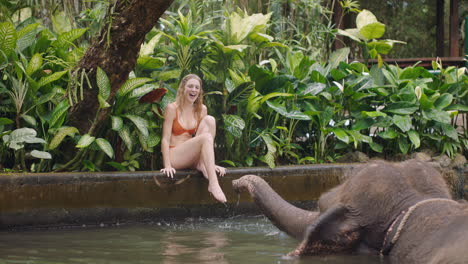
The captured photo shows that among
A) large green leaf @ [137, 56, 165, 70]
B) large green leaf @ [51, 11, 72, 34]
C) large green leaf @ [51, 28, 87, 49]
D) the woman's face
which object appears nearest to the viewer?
the woman's face

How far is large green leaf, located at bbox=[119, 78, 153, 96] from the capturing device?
22.6 feet

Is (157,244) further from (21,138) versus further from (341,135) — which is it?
(341,135)

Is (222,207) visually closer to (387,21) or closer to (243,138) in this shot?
(243,138)

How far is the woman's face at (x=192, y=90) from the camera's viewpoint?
679 centimetres

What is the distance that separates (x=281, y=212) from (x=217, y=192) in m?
2.51

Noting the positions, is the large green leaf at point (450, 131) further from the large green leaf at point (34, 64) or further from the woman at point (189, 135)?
the large green leaf at point (34, 64)

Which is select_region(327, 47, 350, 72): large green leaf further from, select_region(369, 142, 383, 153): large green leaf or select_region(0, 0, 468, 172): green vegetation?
select_region(369, 142, 383, 153): large green leaf

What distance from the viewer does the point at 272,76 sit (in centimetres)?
791

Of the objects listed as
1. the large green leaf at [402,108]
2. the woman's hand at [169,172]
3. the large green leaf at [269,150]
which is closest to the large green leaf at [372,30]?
the large green leaf at [402,108]

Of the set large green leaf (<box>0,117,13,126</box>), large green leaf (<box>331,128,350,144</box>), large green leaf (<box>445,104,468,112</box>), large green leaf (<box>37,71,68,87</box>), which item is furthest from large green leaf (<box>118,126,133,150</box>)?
large green leaf (<box>445,104,468,112</box>)

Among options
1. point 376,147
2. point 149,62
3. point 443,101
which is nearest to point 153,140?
point 149,62

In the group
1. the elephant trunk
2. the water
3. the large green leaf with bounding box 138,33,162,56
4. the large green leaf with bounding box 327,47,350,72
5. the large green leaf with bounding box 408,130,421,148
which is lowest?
the water

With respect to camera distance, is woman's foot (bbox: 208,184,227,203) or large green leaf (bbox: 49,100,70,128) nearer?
woman's foot (bbox: 208,184,227,203)

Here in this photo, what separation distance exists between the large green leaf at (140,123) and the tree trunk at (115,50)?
0.84ft
